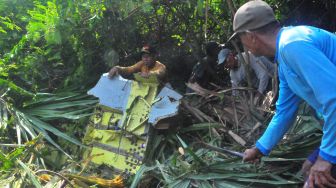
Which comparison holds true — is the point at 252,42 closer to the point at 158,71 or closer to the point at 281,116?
the point at 281,116

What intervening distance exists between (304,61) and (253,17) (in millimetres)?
436

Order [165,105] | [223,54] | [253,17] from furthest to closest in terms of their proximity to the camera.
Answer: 1. [223,54]
2. [165,105]
3. [253,17]

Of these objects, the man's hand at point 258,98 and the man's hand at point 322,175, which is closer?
the man's hand at point 322,175

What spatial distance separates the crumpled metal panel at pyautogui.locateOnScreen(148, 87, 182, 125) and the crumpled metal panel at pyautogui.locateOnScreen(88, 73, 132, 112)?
41 centimetres

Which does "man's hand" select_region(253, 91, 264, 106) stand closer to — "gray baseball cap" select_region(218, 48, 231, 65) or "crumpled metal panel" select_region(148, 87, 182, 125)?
"crumpled metal panel" select_region(148, 87, 182, 125)

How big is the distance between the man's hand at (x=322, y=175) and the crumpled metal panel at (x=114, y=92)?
2844 millimetres

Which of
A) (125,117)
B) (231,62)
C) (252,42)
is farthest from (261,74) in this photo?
(252,42)

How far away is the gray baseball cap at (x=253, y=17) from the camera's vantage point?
2.28 metres

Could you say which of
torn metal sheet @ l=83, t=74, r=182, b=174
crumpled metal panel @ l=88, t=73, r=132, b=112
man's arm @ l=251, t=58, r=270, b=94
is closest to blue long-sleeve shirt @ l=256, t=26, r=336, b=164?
torn metal sheet @ l=83, t=74, r=182, b=174

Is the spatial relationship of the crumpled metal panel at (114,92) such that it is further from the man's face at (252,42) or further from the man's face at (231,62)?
the man's face at (252,42)

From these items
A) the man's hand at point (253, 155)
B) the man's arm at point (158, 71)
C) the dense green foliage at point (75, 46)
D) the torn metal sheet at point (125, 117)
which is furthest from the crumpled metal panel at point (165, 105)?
the man's hand at point (253, 155)

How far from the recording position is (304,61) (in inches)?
77.2

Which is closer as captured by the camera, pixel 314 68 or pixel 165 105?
pixel 314 68

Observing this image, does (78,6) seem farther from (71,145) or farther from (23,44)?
(71,145)
